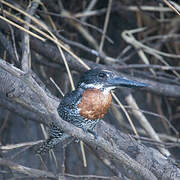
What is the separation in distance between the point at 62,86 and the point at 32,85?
5.89ft

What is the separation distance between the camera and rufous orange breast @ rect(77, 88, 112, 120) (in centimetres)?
218

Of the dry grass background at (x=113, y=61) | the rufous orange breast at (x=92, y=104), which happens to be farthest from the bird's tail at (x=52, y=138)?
the dry grass background at (x=113, y=61)

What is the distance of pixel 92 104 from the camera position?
2.17 m

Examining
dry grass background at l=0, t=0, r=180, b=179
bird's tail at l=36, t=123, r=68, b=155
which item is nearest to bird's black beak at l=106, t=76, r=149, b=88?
bird's tail at l=36, t=123, r=68, b=155

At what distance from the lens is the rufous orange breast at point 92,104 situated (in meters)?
2.18

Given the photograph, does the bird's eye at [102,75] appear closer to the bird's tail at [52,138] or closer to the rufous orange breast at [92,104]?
the rufous orange breast at [92,104]

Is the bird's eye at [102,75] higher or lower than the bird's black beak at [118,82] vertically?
higher

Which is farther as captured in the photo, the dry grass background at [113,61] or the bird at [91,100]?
the dry grass background at [113,61]

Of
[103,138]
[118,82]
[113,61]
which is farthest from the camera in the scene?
[113,61]

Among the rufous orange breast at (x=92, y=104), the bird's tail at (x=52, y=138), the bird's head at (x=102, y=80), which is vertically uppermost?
the bird's head at (x=102, y=80)

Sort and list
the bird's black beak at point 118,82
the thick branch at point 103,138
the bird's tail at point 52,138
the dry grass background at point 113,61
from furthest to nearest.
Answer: the dry grass background at point 113,61
the bird's tail at point 52,138
the bird's black beak at point 118,82
the thick branch at point 103,138

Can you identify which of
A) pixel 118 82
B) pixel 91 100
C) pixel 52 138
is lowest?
pixel 52 138

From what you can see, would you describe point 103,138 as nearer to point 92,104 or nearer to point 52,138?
point 92,104

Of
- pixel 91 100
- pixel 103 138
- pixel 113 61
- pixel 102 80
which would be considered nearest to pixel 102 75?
pixel 102 80
